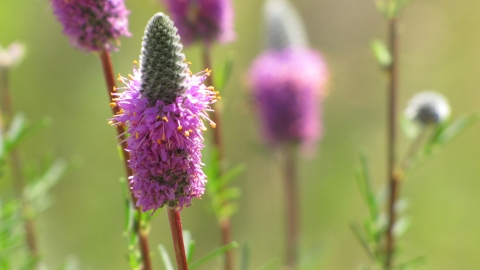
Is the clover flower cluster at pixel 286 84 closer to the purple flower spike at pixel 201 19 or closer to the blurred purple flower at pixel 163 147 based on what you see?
the purple flower spike at pixel 201 19

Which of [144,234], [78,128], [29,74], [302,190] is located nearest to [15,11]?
[29,74]

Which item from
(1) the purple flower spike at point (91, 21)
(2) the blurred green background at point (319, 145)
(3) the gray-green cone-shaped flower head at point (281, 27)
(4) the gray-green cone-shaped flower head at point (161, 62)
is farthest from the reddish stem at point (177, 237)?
(2) the blurred green background at point (319, 145)

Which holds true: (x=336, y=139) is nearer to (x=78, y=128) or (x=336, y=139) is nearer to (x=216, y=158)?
(x=78, y=128)

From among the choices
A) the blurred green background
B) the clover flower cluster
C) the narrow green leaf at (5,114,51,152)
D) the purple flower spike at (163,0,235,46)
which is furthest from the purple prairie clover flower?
the narrow green leaf at (5,114,51,152)

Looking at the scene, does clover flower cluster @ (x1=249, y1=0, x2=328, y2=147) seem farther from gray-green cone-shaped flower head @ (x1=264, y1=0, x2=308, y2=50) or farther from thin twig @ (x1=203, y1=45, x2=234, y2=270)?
thin twig @ (x1=203, y1=45, x2=234, y2=270)

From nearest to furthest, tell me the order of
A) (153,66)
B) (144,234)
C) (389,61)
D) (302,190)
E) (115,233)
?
1. (153,66)
2. (144,234)
3. (389,61)
4. (115,233)
5. (302,190)

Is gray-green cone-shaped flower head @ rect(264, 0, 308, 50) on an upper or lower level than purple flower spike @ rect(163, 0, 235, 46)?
upper
